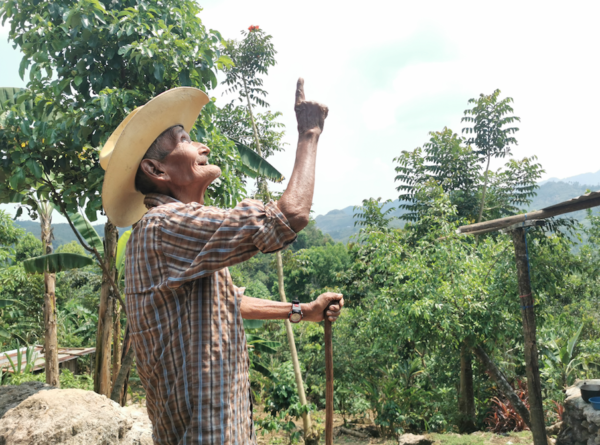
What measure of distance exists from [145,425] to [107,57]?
3.14 m

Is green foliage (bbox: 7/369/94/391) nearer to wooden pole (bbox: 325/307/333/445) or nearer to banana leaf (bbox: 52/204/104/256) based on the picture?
banana leaf (bbox: 52/204/104/256)

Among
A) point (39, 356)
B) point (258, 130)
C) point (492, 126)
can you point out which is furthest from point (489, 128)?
point (39, 356)

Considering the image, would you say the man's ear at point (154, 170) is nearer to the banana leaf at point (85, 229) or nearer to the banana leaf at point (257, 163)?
the banana leaf at point (85, 229)

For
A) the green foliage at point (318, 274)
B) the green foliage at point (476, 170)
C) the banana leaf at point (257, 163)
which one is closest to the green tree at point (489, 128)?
the green foliage at point (476, 170)

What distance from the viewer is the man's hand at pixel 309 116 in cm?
112

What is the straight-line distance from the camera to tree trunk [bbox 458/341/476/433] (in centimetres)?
733

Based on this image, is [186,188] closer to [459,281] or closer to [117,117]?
[117,117]

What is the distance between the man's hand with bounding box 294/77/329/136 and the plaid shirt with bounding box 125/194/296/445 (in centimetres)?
24

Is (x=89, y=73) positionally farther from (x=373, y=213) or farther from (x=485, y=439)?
(x=485, y=439)

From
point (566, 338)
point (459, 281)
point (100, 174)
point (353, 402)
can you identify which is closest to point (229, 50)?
point (100, 174)

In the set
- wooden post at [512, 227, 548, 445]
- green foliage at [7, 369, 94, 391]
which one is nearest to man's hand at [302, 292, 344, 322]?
wooden post at [512, 227, 548, 445]

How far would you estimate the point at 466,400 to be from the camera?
752cm

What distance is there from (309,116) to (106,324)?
4.39 m

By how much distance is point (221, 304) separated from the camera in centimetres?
116
